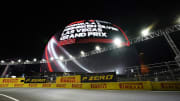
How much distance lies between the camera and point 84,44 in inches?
1111

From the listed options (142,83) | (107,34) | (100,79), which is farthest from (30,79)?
(107,34)

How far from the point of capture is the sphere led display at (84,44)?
22500 millimetres

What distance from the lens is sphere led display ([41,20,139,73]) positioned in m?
22.5

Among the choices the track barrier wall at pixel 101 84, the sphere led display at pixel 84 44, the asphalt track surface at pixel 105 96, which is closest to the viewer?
the asphalt track surface at pixel 105 96

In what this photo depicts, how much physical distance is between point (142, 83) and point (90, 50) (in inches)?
808

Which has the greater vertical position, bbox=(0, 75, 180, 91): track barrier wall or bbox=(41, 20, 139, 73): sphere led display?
bbox=(41, 20, 139, 73): sphere led display

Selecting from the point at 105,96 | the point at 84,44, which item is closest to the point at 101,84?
the point at 105,96

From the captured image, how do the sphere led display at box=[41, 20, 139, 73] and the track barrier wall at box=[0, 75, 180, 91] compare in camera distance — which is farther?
the sphere led display at box=[41, 20, 139, 73]

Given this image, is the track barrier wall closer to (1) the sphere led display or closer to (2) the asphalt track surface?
(2) the asphalt track surface

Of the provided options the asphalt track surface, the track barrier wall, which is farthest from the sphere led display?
the asphalt track surface

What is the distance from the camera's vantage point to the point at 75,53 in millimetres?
29188

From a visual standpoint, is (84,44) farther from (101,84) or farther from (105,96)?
(105,96)

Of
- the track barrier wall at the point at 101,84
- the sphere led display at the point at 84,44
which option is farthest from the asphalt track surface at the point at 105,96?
the sphere led display at the point at 84,44

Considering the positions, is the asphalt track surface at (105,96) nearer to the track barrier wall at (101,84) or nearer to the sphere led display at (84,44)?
the track barrier wall at (101,84)
